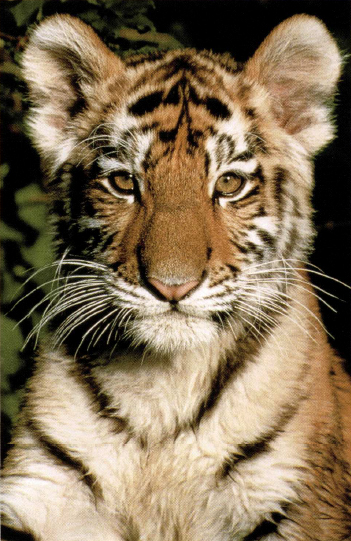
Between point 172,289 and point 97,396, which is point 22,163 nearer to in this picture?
point 97,396

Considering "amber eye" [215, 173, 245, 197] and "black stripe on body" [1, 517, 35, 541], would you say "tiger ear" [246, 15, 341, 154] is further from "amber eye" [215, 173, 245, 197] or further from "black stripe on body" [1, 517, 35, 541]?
"black stripe on body" [1, 517, 35, 541]

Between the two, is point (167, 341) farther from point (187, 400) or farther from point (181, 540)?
point (181, 540)

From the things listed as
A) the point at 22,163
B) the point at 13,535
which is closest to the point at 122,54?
the point at 22,163

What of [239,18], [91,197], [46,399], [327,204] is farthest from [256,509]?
[239,18]

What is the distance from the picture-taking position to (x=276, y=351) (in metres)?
2.04

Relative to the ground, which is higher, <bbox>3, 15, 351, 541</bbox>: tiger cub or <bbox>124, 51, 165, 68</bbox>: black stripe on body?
<bbox>124, 51, 165, 68</bbox>: black stripe on body

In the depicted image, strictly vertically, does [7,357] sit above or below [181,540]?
above

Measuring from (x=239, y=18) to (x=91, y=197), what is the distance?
5.33 feet

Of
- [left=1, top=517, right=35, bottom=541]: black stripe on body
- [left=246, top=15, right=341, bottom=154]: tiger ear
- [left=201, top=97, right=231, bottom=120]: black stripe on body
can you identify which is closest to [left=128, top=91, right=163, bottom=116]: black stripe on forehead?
[left=201, top=97, right=231, bottom=120]: black stripe on body

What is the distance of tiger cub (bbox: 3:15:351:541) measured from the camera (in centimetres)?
185

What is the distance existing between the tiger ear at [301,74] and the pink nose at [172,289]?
0.63 m

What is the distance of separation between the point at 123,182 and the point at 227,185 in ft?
0.83

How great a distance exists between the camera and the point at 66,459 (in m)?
1.96

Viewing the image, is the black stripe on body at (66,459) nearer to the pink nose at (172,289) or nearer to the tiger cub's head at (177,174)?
the tiger cub's head at (177,174)
